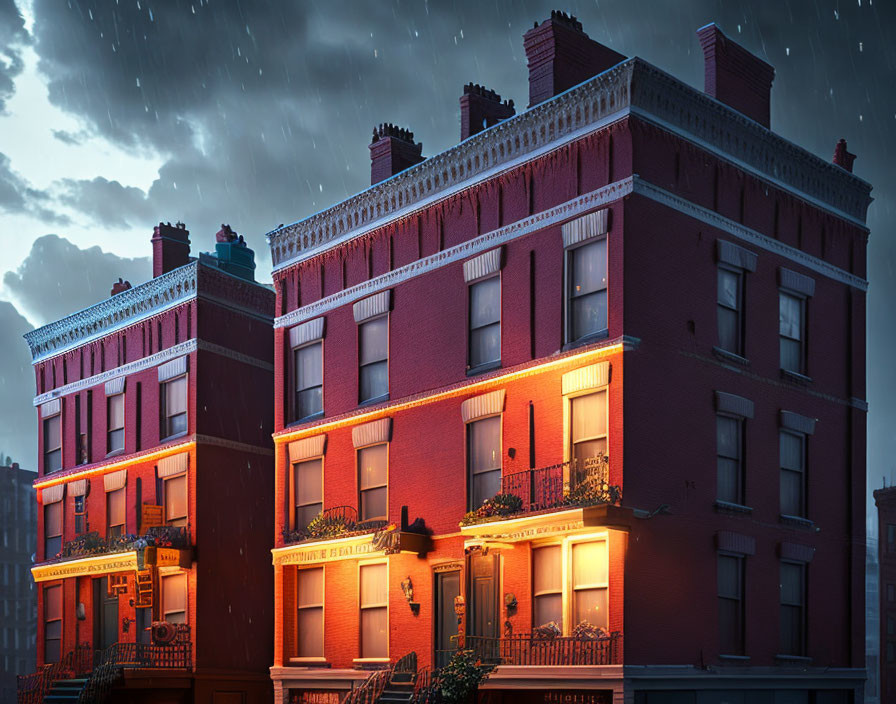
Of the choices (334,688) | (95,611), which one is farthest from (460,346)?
(95,611)

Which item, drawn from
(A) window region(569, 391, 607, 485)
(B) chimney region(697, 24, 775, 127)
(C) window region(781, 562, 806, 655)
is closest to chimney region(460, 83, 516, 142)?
(B) chimney region(697, 24, 775, 127)

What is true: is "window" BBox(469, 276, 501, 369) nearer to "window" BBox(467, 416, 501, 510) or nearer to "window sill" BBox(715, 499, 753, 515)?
"window" BBox(467, 416, 501, 510)

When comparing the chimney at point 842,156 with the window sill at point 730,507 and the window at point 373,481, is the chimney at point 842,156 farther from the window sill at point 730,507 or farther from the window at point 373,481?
the window at point 373,481

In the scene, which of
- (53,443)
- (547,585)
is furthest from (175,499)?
(547,585)

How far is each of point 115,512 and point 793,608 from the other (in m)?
23.1

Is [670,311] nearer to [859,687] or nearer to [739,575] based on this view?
[739,575]

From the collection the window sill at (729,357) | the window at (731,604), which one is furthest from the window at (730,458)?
the window at (731,604)

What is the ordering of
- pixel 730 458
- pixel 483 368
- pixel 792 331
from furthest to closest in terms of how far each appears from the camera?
pixel 792 331, pixel 483 368, pixel 730 458

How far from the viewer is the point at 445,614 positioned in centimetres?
2980

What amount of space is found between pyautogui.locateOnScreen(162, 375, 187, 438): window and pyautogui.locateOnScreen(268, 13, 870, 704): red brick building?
20.9 ft

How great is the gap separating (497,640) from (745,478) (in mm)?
6715

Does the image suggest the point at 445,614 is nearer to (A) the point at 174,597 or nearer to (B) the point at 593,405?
(B) the point at 593,405

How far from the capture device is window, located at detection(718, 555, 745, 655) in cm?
2728

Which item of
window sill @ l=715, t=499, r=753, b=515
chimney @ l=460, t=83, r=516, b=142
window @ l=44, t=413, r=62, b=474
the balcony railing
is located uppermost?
chimney @ l=460, t=83, r=516, b=142
